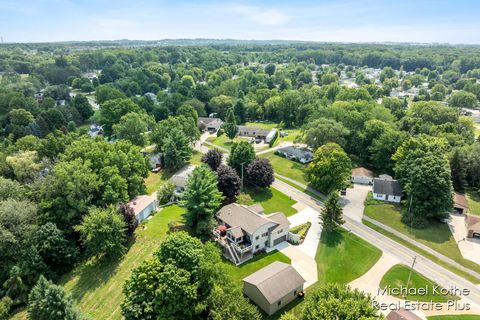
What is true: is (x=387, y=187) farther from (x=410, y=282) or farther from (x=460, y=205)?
(x=410, y=282)

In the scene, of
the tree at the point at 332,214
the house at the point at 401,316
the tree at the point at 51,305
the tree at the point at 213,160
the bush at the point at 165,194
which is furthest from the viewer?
the tree at the point at 213,160

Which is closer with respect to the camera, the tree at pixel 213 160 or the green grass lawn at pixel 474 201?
the green grass lawn at pixel 474 201

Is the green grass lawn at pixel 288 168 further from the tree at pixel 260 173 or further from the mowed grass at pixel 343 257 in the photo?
the mowed grass at pixel 343 257

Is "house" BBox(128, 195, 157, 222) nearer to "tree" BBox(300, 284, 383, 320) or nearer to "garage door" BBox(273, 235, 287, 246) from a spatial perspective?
"garage door" BBox(273, 235, 287, 246)

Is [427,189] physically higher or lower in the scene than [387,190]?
higher

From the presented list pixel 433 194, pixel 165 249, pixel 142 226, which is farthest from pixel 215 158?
pixel 433 194

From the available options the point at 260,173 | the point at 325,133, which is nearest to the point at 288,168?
the point at 325,133

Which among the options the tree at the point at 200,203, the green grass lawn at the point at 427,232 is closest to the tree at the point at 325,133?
the green grass lawn at the point at 427,232
